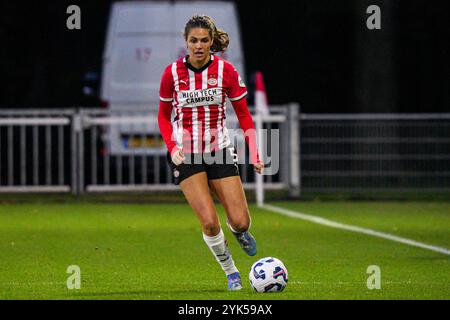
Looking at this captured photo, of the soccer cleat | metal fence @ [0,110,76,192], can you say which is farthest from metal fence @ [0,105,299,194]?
the soccer cleat

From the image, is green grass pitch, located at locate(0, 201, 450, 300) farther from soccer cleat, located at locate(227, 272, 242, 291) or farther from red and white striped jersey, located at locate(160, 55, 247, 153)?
red and white striped jersey, located at locate(160, 55, 247, 153)

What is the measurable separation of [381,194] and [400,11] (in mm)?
10129

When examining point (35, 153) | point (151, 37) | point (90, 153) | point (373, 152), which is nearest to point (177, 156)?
point (151, 37)

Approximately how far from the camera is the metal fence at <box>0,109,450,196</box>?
74.1ft

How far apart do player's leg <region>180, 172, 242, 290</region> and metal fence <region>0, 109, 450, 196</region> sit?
11394 millimetres

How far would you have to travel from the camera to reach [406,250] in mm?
13945

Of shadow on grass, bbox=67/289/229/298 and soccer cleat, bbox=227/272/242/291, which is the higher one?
soccer cleat, bbox=227/272/242/291

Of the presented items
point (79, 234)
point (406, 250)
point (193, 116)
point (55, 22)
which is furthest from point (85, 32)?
point (193, 116)

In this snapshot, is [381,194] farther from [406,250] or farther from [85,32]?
[85,32]

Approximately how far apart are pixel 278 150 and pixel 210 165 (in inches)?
452

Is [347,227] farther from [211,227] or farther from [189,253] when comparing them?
[211,227]

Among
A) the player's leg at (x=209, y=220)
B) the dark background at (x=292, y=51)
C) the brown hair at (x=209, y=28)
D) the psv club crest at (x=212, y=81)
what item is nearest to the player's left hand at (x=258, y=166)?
the player's leg at (x=209, y=220)
